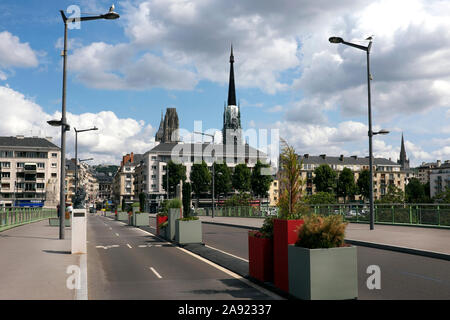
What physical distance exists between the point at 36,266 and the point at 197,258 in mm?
4930

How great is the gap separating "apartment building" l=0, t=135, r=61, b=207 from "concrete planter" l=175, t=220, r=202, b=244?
9396 cm

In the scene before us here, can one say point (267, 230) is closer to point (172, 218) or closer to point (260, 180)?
point (172, 218)

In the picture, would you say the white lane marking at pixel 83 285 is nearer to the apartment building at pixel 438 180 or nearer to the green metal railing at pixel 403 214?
the green metal railing at pixel 403 214

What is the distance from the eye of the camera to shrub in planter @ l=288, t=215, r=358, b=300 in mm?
7180

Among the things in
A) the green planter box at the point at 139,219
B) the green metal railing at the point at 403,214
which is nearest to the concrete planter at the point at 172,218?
the green metal railing at the point at 403,214

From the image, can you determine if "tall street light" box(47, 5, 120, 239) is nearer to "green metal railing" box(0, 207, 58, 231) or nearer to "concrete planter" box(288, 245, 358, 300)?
"green metal railing" box(0, 207, 58, 231)

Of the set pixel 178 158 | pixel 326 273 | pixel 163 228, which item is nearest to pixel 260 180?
pixel 178 158

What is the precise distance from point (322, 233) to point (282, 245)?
124 cm

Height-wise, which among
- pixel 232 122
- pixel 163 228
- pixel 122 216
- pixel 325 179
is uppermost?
pixel 232 122

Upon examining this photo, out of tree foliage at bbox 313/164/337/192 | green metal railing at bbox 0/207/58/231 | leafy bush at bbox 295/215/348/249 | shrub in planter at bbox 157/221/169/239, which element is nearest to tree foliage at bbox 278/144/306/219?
leafy bush at bbox 295/215/348/249

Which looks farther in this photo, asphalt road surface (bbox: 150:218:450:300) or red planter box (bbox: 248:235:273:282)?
red planter box (bbox: 248:235:273:282)

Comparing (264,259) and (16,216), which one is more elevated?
(264,259)

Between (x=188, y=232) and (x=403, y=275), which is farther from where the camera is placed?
(x=188, y=232)

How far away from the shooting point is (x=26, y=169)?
353 feet
